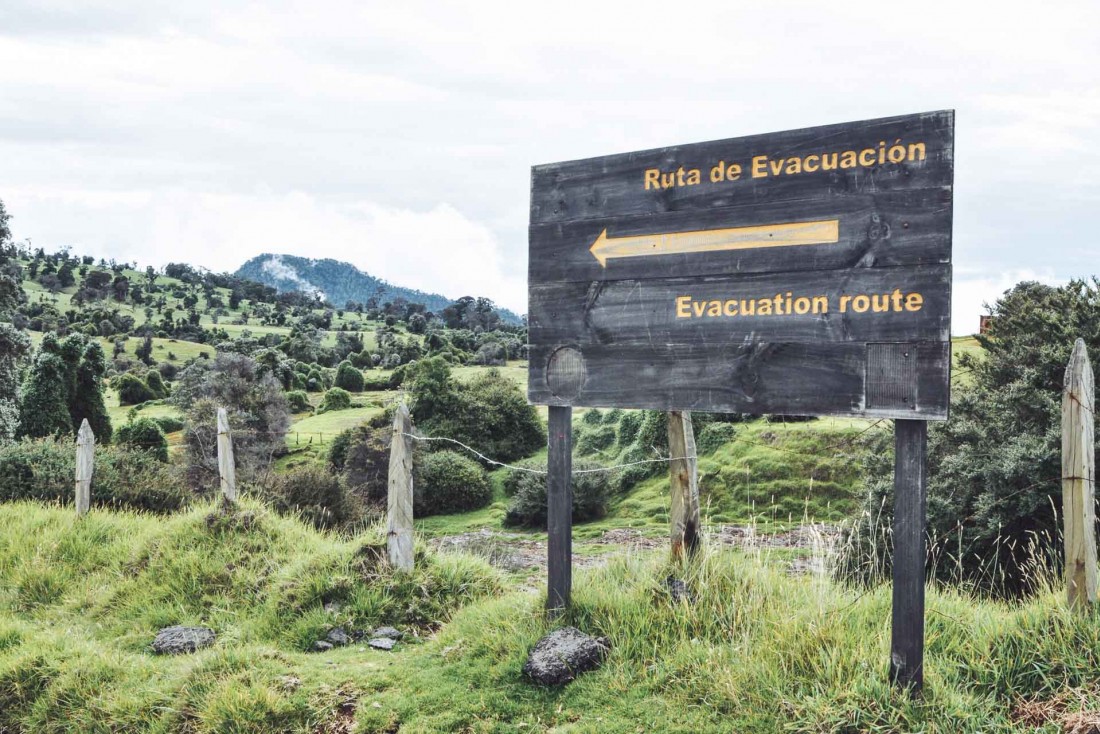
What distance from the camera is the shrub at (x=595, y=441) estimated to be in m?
42.5

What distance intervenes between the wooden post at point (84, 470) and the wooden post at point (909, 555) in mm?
10405

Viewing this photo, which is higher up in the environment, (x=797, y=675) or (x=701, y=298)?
(x=701, y=298)

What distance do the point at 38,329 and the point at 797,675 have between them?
11274 centimetres

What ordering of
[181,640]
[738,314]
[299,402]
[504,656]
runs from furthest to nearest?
[299,402]
[181,640]
[504,656]
[738,314]

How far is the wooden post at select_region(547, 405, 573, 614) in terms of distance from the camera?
5.90 meters

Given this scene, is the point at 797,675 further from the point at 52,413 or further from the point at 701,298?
the point at 52,413

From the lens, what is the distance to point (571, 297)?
5.80m

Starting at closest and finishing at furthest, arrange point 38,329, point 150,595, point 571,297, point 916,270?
point 916,270 → point 571,297 → point 150,595 → point 38,329

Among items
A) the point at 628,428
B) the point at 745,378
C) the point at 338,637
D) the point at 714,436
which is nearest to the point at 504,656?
the point at 338,637

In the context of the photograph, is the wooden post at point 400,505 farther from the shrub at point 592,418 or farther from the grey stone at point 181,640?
the shrub at point 592,418

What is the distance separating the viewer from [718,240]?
204 inches

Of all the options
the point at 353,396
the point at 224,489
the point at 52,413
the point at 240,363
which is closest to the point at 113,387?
the point at 353,396

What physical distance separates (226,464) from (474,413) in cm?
3733

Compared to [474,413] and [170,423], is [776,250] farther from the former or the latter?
[170,423]
